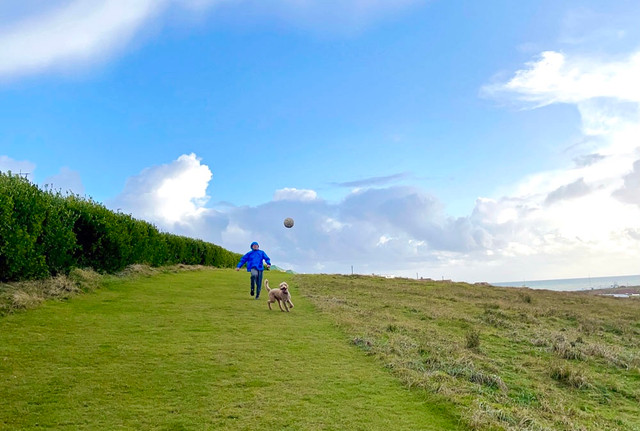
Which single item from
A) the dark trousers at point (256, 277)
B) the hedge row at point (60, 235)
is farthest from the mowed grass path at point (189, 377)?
the dark trousers at point (256, 277)

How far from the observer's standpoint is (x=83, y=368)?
→ 770 cm

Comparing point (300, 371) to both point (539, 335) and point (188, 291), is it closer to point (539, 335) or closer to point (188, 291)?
point (539, 335)

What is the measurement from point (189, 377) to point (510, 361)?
26.1 feet

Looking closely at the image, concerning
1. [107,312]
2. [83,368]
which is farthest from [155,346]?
[107,312]

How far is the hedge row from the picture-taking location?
13.2m

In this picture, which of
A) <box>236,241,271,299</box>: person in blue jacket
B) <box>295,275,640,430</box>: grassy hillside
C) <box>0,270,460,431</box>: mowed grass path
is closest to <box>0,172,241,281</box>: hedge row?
<box>0,270,460,431</box>: mowed grass path

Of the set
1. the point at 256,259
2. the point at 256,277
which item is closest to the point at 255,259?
the point at 256,259

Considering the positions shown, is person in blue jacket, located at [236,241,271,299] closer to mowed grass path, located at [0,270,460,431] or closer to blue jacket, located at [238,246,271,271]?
blue jacket, located at [238,246,271,271]

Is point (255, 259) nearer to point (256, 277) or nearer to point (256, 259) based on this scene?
point (256, 259)

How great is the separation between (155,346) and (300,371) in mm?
3387

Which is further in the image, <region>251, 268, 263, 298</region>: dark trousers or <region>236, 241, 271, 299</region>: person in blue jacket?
<region>251, 268, 263, 298</region>: dark trousers

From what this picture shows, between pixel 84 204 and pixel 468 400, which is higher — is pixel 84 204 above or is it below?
above

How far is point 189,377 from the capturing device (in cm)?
739

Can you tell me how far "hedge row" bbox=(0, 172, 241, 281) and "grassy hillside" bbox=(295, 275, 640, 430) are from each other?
960cm
